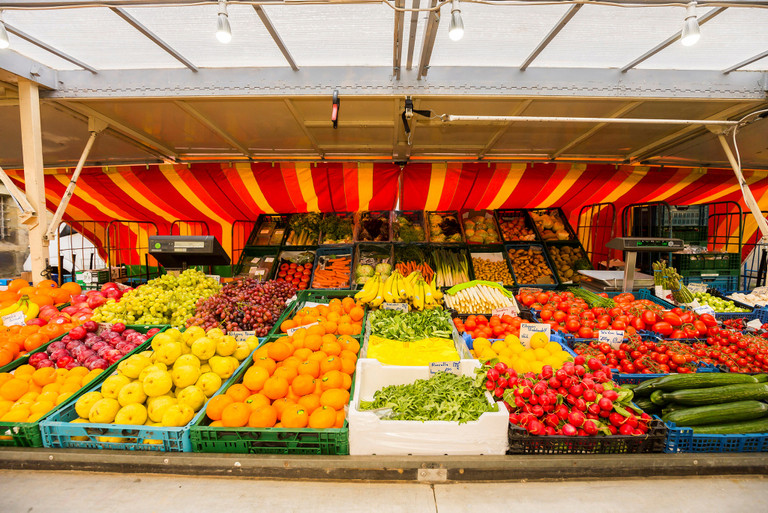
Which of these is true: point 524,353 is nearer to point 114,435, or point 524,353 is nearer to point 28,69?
point 114,435

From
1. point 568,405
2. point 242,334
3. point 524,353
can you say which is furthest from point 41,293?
point 568,405

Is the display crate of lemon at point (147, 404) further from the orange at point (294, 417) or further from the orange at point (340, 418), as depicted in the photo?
the orange at point (340, 418)

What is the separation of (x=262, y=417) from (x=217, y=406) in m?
0.29

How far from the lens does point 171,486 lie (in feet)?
5.61

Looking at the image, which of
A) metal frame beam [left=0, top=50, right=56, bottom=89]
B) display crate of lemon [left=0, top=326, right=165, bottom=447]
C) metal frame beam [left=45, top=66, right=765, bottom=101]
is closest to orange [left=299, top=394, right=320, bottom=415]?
display crate of lemon [left=0, top=326, right=165, bottom=447]

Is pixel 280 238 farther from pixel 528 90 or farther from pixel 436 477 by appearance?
pixel 436 477

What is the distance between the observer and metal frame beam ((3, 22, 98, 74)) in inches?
111

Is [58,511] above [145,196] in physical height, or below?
below

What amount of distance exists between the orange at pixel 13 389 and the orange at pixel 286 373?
1673 millimetres

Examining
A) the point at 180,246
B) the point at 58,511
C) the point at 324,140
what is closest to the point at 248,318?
the point at 180,246

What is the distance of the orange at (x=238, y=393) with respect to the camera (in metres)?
1.93

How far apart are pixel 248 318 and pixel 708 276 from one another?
19.9 feet

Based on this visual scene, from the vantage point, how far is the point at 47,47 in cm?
306

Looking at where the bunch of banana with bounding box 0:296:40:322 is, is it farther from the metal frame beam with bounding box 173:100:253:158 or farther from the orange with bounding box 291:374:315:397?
the orange with bounding box 291:374:315:397
